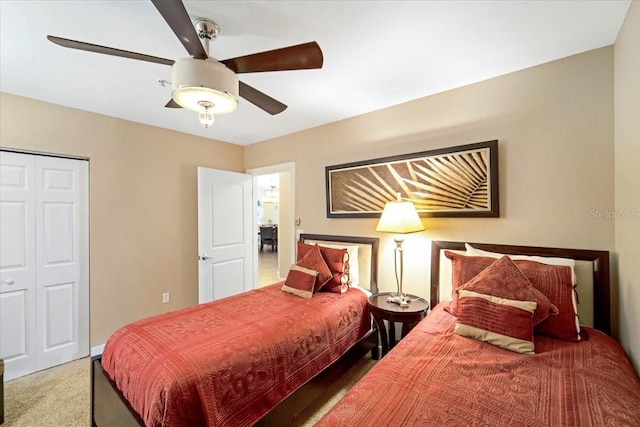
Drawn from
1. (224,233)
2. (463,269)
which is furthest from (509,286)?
(224,233)

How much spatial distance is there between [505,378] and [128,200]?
3604mm

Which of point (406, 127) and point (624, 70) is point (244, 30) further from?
point (624, 70)

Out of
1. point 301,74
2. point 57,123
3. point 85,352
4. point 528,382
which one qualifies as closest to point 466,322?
point 528,382

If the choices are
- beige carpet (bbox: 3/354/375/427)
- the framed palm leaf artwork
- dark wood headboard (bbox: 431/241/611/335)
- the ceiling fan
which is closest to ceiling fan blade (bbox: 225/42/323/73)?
the ceiling fan

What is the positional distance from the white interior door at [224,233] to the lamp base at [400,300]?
2197 millimetres

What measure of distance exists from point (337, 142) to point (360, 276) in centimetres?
153

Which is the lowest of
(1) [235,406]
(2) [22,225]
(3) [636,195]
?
(1) [235,406]

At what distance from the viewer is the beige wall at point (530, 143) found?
5.84 ft

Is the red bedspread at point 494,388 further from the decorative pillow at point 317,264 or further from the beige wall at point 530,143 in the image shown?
the decorative pillow at point 317,264

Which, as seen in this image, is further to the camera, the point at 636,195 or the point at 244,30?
the point at 244,30

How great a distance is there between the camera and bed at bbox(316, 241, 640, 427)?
963 millimetres

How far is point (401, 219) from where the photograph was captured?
2277 millimetres

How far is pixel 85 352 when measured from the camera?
2.76 m

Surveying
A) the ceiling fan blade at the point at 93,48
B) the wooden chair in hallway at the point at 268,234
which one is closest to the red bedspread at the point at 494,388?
the ceiling fan blade at the point at 93,48
